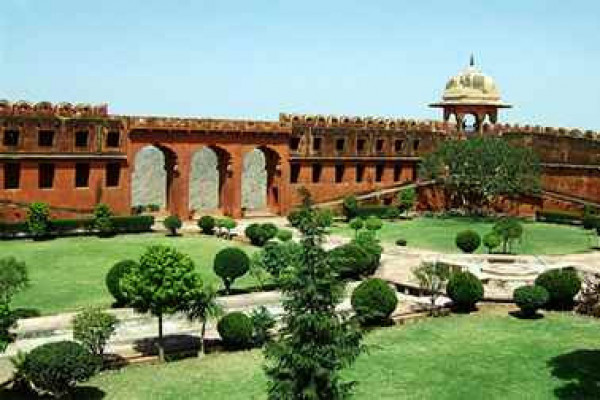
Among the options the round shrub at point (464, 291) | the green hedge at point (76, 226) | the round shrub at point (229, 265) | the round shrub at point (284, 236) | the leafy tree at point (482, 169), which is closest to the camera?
the round shrub at point (464, 291)

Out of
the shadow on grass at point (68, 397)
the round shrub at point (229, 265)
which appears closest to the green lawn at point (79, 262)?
the round shrub at point (229, 265)

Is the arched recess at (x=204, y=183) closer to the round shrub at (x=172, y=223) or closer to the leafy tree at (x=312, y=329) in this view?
the round shrub at (x=172, y=223)

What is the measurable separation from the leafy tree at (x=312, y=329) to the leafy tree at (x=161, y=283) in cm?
802

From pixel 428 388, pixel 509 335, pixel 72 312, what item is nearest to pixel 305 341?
pixel 428 388

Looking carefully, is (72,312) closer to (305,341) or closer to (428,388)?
(428,388)

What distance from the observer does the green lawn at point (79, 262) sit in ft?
91.4

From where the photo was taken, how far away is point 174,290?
21000 millimetres

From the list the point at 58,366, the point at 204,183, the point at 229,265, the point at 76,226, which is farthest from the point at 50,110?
the point at 204,183

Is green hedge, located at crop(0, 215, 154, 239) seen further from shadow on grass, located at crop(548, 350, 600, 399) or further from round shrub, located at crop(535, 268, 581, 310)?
shadow on grass, located at crop(548, 350, 600, 399)

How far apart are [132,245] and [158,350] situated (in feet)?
58.3

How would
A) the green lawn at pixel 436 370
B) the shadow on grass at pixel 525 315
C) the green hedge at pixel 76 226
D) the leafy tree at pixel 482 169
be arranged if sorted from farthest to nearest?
the leafy tree at pixel 482 169 < the green hedge at pixel 76 226 < the shadow on grass at pixel 525 315 < the green lawn at pixel 436 370

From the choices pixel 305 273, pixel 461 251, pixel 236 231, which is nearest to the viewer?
pixel 305 273

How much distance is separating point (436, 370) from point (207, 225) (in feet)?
80.3

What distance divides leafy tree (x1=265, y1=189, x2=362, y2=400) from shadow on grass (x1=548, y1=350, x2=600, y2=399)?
8222mm
